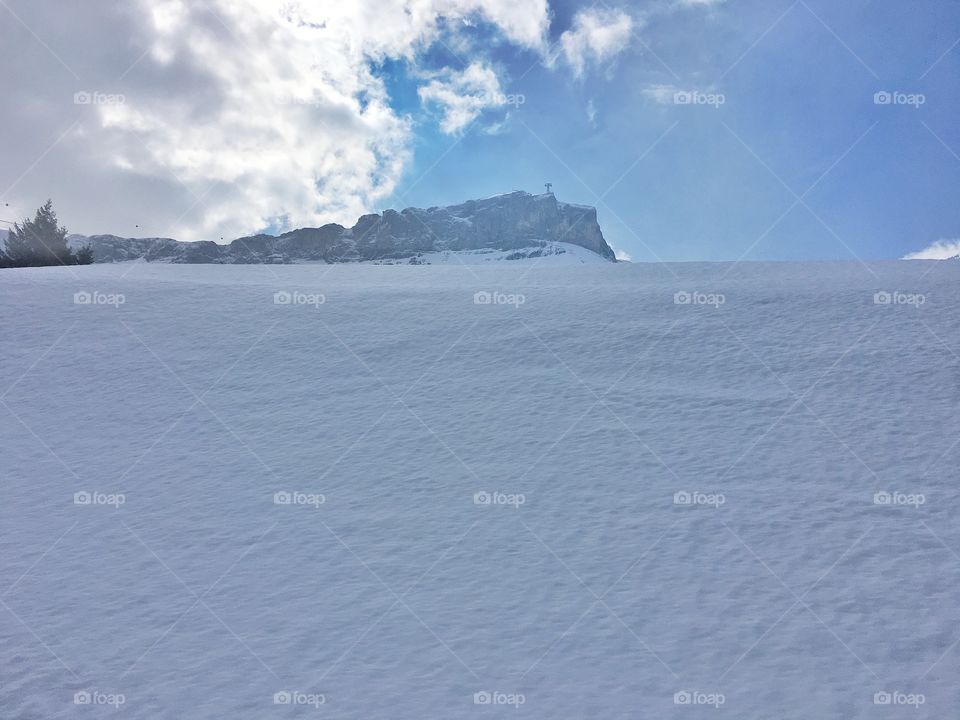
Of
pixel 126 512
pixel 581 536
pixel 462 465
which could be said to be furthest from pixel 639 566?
pixel 126 512

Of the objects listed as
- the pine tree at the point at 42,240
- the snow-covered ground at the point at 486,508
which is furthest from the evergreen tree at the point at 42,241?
the snow-covered ground at the point at 486,508

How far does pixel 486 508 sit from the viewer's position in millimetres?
10359

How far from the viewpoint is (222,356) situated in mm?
16281

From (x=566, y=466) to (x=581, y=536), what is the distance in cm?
197

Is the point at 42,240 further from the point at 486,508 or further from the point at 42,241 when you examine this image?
the point at 486,508

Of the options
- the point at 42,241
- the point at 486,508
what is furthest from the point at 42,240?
the point at 486,508

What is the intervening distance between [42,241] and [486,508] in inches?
1654

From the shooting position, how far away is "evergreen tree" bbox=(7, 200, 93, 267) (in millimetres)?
38906

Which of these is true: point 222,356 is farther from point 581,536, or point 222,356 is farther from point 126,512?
point 581,536

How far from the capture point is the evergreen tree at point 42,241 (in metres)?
38.9

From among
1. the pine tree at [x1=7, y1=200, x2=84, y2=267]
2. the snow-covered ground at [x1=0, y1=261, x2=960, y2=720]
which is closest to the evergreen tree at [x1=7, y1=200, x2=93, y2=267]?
the pine tree at [x1=7, y1=200, x2=84, y2=267]

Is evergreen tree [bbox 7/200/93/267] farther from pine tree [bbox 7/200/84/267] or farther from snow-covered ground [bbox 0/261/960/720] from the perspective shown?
snow-covered ground [bbox 0/261/960/720]

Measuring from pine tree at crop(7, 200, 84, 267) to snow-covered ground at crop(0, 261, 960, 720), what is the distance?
24085 millimetres

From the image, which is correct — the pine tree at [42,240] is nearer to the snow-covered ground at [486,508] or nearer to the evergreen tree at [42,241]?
the evergreen tree at [42,241]
